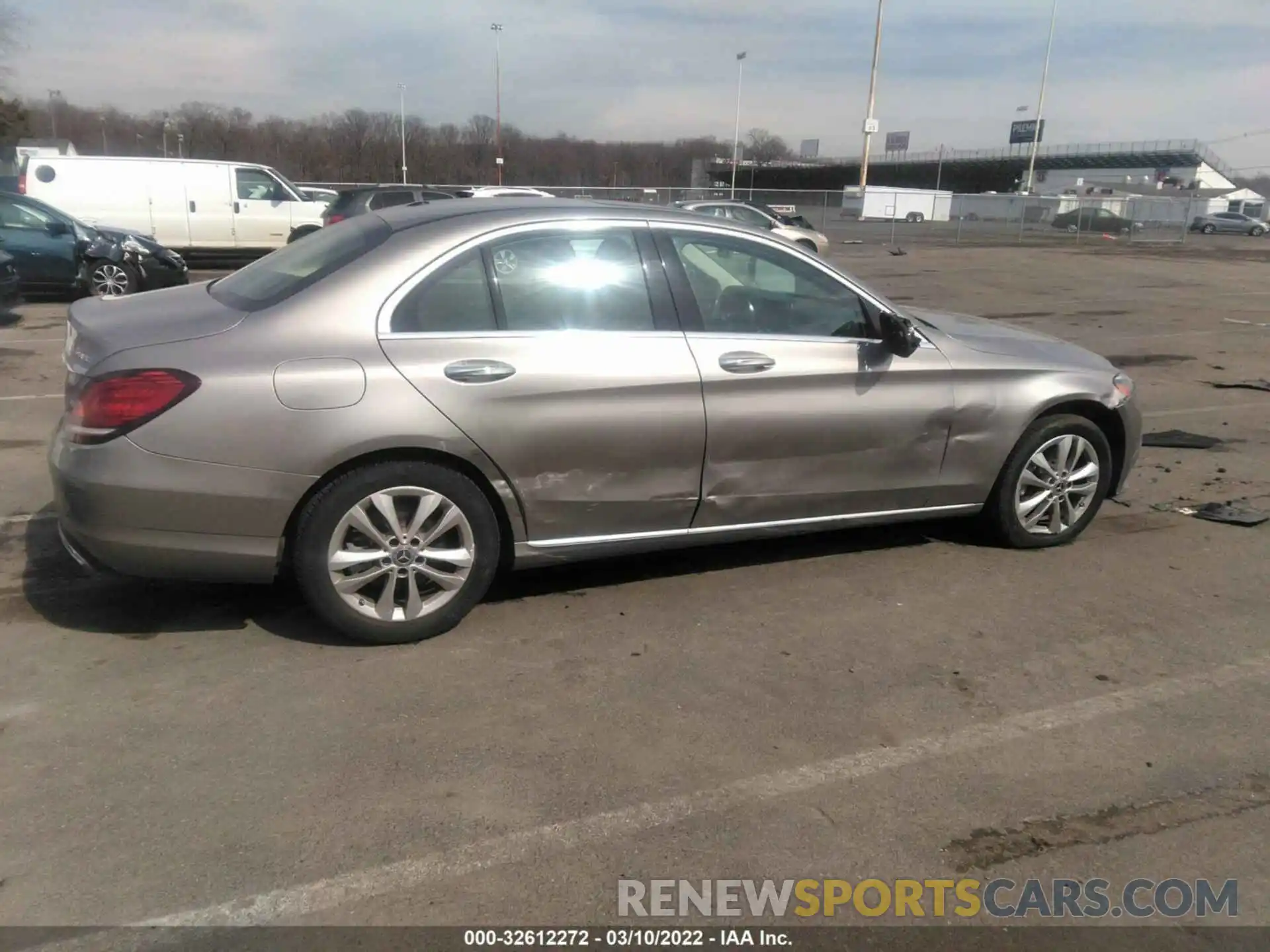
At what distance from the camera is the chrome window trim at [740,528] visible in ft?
13.7

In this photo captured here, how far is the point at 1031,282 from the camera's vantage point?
70.2 ft

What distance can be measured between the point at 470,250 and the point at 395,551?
1.21m

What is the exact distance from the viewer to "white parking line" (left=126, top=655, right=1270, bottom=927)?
2561 mm

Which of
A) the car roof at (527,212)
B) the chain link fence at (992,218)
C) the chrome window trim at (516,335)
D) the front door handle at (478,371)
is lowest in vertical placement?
the front door handle at (478,371)

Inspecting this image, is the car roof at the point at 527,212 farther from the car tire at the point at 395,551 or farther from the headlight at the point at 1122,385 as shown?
the headlight at the point at 1122,385

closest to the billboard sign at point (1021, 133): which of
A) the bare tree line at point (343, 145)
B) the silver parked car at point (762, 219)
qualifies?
the bare tree line at point (343, 145)

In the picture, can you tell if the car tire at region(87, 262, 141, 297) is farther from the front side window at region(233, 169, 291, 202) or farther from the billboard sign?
the billboard sign

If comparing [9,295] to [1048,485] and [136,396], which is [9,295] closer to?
[136,396]

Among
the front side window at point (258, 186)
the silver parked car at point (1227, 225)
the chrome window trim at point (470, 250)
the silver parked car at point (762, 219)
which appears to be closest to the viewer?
the chrome window trim at point (470, 250)

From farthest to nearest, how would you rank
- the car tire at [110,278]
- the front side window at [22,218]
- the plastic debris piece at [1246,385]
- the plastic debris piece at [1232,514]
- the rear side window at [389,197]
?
1. the rear side window at [389,197]
2. the car tire at [110,278]
3. the front side window at [22,218]
4. the plastic debris piece at [1246,385]
5. the plastic debris piece at [1232,514]

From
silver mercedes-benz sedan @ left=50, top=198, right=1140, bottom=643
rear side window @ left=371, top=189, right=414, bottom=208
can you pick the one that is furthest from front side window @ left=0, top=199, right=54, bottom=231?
silver mercedes-benz sedan @ left=50, top=198, right=1140, bottom=643

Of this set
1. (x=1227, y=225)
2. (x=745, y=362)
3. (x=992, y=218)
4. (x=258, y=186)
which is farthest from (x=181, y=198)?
(x=1227, y=225)

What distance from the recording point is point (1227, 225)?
5188 centimetres

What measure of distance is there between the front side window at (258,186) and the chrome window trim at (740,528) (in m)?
18.1
